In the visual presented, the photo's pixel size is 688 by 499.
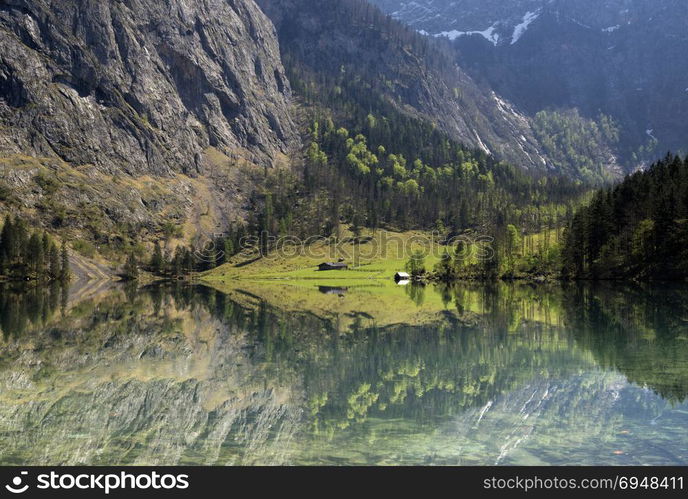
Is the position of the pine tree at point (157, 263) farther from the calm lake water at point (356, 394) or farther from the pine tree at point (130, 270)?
the calm lake water at point (356, 394)

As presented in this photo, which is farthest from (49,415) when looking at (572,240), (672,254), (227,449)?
(572,240)

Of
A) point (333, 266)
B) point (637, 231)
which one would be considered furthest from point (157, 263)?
point (637, 231)

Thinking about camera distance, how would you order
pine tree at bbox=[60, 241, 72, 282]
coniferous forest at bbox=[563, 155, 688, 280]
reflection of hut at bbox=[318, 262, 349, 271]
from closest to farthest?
coniferous forest at bbox=[563, 155, 688, 280] → pine tree at bbox=[60, 241, 72, 282] → reflection of hut at bbox=[318, 262, 349, 271]

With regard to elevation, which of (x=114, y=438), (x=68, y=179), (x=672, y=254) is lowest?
(x=114, y=438)

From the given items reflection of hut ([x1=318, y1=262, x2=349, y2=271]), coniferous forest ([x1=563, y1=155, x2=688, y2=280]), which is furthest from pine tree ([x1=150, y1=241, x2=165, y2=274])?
coniferous forest ([x1=563, y1=155, x2=688, y2=280])

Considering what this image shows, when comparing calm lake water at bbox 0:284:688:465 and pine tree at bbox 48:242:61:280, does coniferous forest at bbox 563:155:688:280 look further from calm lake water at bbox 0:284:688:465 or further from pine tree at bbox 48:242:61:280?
pine tree at bbox 48:242:61:280

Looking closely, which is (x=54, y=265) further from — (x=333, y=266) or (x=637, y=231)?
(x=637, y=231)
